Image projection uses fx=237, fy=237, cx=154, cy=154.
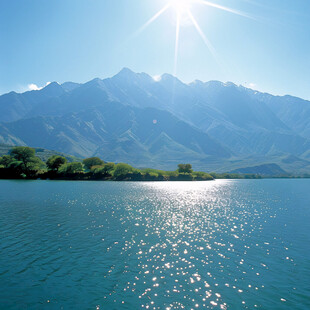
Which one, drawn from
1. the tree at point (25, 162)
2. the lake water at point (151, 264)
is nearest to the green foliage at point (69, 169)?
the tree at point (25, 162)

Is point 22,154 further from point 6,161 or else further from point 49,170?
point 49,170

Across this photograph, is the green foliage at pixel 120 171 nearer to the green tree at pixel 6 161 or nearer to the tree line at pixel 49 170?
the tree line at pixel 49 170

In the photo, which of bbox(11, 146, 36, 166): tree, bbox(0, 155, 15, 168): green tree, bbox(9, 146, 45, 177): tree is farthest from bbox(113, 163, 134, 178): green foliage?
bbox(0, 155, 15, 168): green tree

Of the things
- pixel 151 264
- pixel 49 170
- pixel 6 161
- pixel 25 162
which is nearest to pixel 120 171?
pixel 49 170

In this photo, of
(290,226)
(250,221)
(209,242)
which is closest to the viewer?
(209,242)

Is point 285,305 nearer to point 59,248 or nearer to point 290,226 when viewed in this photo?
point 59,248

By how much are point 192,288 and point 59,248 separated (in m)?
18.1

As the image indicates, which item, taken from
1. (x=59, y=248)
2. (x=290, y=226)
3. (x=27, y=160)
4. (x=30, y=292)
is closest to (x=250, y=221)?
(x=290, y=226)

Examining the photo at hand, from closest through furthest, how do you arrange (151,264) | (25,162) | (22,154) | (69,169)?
1. (151,264)
2. (25,162)
3. (22,154)
4. (69,169)

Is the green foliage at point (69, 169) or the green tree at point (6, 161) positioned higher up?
the green tree at point (6, 161)

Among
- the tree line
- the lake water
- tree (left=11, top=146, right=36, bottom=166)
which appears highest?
tree (left=11, top=146, right=36, bottom=166)

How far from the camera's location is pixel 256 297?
19953mm

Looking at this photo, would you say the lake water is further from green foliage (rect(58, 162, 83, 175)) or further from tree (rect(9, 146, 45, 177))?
tree (rect(9, 146, 45, 177))

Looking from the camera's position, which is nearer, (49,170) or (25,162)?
(25,162)
